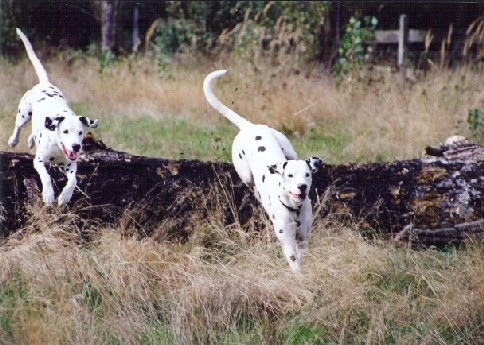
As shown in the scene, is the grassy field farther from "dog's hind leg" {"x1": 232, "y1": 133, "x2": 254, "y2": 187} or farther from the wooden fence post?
the wooden fence post

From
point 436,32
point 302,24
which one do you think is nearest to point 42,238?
point 302,24

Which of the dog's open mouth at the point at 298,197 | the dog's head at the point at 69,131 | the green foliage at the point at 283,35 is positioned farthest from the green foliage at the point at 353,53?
the dog's open mouth at the point at 298,197

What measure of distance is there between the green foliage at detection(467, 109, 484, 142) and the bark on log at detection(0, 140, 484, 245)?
2661mm

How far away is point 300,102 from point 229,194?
4.24 metres

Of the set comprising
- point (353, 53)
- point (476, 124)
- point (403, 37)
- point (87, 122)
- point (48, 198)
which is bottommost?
point (403, 37)

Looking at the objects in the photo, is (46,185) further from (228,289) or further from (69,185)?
(228,289)

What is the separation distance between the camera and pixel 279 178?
5641 millimetres

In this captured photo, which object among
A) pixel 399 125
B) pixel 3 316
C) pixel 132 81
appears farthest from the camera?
pixel 132 81

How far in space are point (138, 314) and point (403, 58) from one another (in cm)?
1039

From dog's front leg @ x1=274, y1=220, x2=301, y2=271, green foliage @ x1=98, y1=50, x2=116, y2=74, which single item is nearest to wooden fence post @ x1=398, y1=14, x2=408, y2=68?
green foliage @ x1=98, y1=50, x2=116, y2=74

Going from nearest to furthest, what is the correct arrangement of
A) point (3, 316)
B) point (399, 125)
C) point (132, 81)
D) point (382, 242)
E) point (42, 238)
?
point (3, 316) < point (42, 238) < point (382, 242) < point (399, 125) < point (132, 81)

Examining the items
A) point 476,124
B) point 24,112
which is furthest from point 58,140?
point 476,124

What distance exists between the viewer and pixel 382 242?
5918 millimetres

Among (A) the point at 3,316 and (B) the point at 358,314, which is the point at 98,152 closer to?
(A) the point at 3,316
